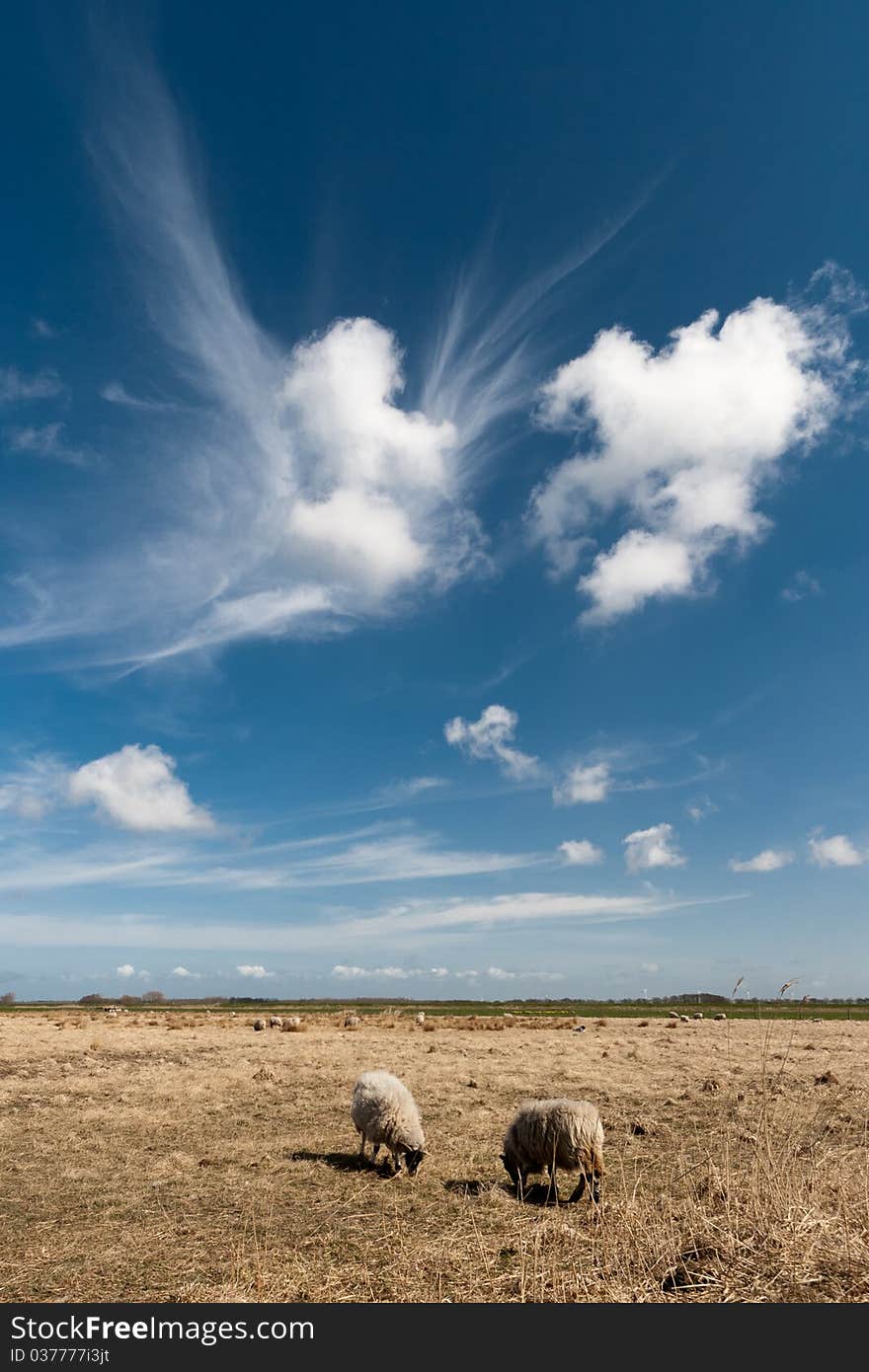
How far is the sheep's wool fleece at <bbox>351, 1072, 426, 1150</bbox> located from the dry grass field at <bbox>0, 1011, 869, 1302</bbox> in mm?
680

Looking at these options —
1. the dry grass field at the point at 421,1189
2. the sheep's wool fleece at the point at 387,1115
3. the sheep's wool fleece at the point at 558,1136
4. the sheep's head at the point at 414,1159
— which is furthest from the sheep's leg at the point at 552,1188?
the sheep's wool fleece at the point at 387,1115

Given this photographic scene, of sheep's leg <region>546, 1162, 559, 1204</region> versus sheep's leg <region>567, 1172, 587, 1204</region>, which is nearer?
sheep's leg <region>546, 1162, 559, 1204</region>

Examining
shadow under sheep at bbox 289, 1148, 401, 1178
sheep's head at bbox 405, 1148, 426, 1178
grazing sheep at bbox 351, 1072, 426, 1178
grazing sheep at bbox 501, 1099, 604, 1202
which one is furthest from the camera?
shadow under sheep at bbox 289, 1148, 401, 1178

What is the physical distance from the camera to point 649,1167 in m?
14.8

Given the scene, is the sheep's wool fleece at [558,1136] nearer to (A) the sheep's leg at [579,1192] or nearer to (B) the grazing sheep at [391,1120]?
(A) the sheep's leg at [579,1192]

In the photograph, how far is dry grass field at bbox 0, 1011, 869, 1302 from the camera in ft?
25.5

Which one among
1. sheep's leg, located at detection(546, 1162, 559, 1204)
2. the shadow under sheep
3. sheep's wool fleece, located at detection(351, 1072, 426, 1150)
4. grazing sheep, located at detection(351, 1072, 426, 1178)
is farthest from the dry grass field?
sheep's wool fleece, located at detection(351, 1072, 426, 1150)

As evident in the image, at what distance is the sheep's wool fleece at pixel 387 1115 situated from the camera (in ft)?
51.5


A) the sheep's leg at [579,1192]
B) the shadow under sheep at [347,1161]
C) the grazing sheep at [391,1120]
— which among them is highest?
the grazing sheep at [391,1120]

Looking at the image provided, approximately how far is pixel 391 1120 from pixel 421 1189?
2.06m

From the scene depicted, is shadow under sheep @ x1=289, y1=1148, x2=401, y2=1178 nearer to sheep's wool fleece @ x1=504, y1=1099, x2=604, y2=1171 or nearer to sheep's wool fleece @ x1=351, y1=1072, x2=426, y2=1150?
sheep's wool fleece @ x1=351, y1=1072, x2=426, y2=1150

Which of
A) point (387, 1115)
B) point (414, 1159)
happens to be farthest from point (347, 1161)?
point (414, 1159)

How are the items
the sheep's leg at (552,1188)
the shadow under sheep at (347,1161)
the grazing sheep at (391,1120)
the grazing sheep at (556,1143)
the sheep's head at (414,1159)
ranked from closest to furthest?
the sheep's leg at (552,1188), the grazing sheep at (556,1143), the sheep's head at (414,1159), the grazing sheep at (391,1120), the shadow under sheep at (347,1161)

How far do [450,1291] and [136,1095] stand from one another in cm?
2148
